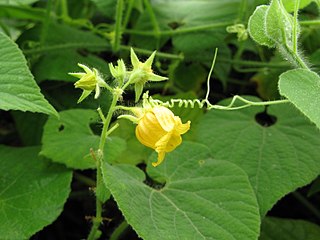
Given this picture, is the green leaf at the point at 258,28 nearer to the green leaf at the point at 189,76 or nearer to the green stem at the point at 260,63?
the green stem at the point at 260,63

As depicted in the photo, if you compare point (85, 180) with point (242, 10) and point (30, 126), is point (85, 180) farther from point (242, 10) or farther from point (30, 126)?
point (242, 10)

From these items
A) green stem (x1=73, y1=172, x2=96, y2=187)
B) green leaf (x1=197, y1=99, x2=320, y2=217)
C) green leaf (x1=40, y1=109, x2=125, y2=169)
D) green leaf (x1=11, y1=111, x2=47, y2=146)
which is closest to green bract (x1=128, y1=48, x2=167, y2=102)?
green leaf (x1=40, y1=109, x2=125, y2=169)

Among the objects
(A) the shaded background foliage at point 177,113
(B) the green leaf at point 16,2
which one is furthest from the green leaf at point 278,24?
(B) the green leaf at point 16,2

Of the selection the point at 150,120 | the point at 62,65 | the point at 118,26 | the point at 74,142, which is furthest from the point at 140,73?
the point at 62,65

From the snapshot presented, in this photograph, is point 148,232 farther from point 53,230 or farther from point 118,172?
point 53,230

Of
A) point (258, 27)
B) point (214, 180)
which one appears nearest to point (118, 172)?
point (214, 180)

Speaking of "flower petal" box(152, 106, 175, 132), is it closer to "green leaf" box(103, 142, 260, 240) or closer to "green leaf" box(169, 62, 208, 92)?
"green leaf" box(103, 142, 260, 240)

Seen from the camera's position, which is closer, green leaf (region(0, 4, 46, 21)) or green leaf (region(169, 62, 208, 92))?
green leaf (region(0, 4, 46, 21))
